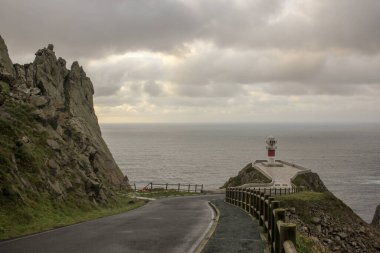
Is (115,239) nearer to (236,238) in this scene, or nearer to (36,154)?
(236,238)

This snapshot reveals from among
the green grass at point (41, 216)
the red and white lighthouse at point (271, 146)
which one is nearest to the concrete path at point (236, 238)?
the green grass at point (41, 216)

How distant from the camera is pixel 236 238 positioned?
13.5 meters

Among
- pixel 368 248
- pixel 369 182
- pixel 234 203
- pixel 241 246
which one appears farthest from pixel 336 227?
pixel 369 182

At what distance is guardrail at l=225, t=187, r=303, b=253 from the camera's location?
7012mm

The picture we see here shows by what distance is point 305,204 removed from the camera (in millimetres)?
37000

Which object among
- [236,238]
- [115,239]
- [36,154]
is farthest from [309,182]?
[115,239]

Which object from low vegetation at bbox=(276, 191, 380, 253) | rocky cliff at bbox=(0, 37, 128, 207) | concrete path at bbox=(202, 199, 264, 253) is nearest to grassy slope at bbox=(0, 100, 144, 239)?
rocky cliff at bbox=(0, 37, 128, 207)

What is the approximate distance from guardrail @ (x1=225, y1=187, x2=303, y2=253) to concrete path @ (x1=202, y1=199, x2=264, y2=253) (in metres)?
0.41

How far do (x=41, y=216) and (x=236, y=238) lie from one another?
30.0ft

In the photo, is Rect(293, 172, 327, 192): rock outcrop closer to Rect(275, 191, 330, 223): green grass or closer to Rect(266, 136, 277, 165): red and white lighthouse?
Rect(266, 136, 277, 165): red and white lighthouse

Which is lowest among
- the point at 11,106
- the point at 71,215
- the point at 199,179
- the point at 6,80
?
the point at 199,179

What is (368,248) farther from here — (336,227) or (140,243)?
(140,243)

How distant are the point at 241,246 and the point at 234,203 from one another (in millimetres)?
18528

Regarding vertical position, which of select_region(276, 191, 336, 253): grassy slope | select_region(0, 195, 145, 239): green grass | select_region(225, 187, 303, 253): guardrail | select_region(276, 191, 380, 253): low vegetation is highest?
select_region(225, 187, 303, 253): guardrail
